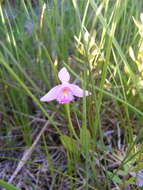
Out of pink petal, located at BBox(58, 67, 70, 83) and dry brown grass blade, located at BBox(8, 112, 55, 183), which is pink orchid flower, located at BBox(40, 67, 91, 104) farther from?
dry brown grass blade, located at BBox(8, 112, 55, 183)

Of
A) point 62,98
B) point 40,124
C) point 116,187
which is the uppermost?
point 62,98

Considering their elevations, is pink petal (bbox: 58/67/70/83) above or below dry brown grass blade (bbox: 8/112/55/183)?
above

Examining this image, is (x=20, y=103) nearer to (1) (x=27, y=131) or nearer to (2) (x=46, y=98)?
(1) (x=27, y=131)

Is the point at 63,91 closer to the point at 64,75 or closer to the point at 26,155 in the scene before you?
the point at 64,75

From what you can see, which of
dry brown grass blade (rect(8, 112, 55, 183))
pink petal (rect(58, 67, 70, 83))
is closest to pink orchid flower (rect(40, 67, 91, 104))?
pink petal (rect(58, 67, 70, 83))

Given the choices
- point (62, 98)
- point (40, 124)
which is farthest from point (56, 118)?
point (62, 98)

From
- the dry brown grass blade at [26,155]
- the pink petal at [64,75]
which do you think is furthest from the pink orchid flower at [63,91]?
the dry brown grass blade at [26,155]

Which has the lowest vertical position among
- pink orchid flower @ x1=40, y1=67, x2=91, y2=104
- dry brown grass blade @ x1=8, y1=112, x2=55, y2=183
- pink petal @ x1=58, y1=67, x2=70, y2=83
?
dry brown grass blade @ x1=8, y1=112, x2=55, y2=183

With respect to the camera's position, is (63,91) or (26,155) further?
(26,155)

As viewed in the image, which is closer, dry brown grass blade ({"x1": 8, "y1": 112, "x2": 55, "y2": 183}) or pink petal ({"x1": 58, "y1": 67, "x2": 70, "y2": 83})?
pink petal ({"x1": 58, "y1": 67, "x2": 70, "y2": 83})

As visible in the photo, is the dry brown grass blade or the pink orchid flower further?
the dry brown grass blade

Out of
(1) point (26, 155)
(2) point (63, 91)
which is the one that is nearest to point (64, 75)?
(2) point (63, 91)
